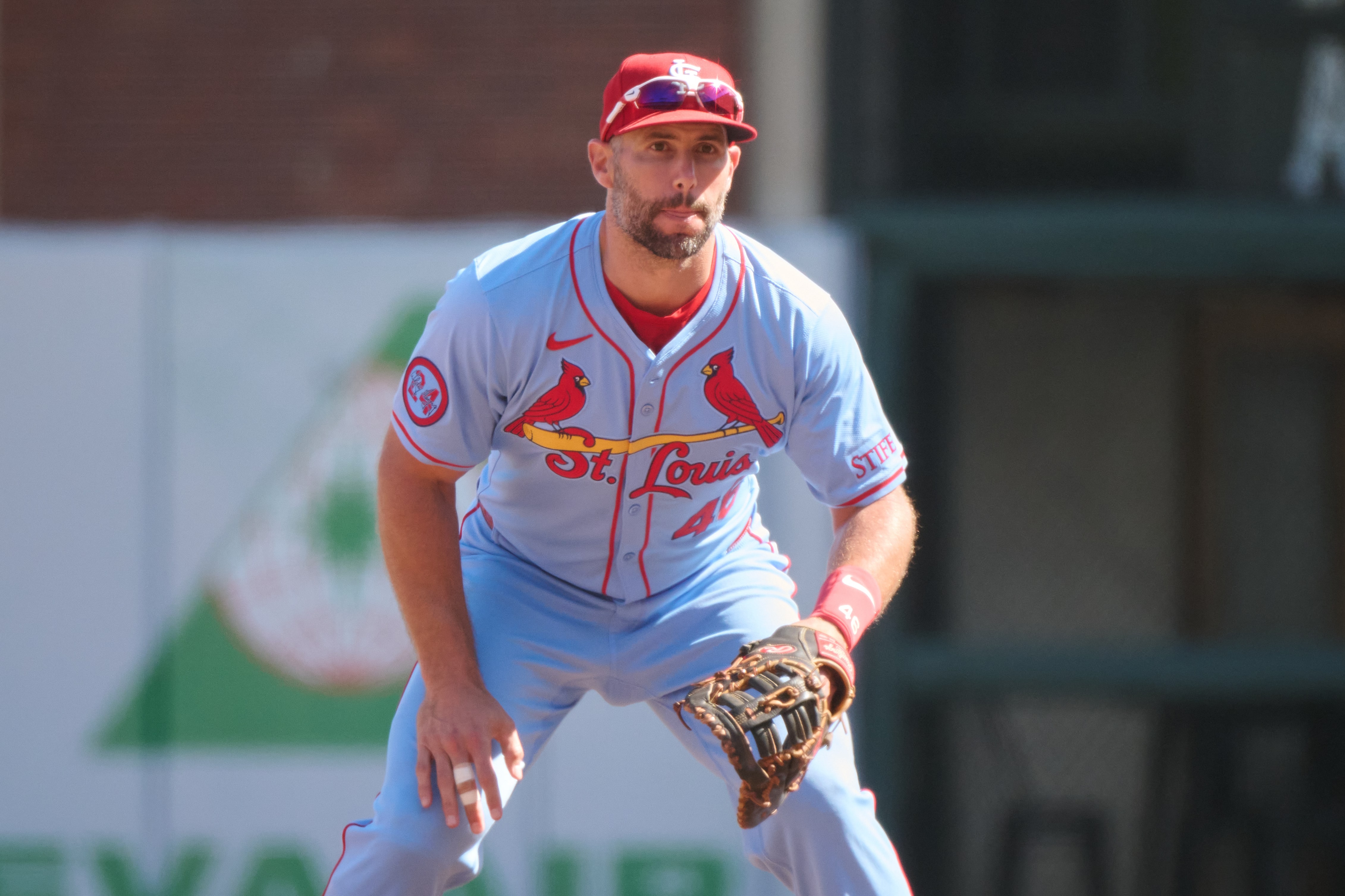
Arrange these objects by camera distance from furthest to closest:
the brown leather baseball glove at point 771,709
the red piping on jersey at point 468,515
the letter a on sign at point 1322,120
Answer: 1. the letter a on sign at point 1322,120
2. the red piping on jersey at point 468,515
3. the brown leather baseball glove at point 771,709

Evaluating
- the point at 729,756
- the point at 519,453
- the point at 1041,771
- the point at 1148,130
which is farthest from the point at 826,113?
the point at 729,756

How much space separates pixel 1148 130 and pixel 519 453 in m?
3.97

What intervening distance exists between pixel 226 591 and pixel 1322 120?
14.7ft

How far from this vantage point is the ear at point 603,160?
252 cm

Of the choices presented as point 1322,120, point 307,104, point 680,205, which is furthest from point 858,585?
point 307,104

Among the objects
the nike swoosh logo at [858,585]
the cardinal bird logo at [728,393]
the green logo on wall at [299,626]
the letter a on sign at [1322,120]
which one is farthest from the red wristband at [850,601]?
the letter a on sign at [1322,120]

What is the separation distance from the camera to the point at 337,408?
204 inches

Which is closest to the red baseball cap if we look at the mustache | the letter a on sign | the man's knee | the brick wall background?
the mustache

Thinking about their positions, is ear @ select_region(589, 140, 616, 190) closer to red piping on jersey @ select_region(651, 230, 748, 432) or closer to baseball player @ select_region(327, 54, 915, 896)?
baseball player @ select_region(327, 54, 915, 896)

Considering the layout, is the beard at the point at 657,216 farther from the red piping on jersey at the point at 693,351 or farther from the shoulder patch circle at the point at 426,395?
the shoulder patch circle at the point at 426,395

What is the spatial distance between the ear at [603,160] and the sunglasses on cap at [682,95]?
0.12m

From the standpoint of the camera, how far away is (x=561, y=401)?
2611mm

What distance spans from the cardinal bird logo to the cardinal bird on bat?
221 millimetres

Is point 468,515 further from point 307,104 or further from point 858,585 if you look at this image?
point 307,104
